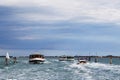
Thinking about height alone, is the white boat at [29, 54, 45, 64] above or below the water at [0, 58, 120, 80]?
above

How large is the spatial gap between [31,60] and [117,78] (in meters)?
56.0

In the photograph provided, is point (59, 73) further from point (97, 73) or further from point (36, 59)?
point (36, 59)

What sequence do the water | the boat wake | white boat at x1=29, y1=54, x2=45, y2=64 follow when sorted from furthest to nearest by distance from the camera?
white boat at x1=29, y1=54, x2=45, y2=64 → the boat wake → the water

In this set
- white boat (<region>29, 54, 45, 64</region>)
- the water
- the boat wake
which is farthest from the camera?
white boat (<region>29, 54, 45, 64</region>)

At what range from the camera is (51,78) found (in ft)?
169

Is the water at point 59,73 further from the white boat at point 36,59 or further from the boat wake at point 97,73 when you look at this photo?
the white boat at point 36,59

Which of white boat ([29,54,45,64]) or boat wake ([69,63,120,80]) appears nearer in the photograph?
boat wake ([69,63,120,80])

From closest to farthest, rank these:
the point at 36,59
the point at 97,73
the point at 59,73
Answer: the point at 59,73
the point at 97,73
the point at 36,59

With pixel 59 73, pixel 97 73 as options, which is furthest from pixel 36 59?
pixel 97 73

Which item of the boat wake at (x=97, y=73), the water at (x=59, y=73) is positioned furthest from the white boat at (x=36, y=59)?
the boat wake at (x=97, y=73)

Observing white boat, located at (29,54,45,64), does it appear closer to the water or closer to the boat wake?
the water

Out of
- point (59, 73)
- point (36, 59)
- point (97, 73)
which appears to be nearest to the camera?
point (59, 73)

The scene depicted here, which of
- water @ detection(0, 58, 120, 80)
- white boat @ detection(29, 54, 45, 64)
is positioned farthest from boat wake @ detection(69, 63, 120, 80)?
white boat @ detection(29, 54, 45, 64)

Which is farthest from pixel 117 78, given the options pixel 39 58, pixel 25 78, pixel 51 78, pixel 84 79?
pixel 39 58
